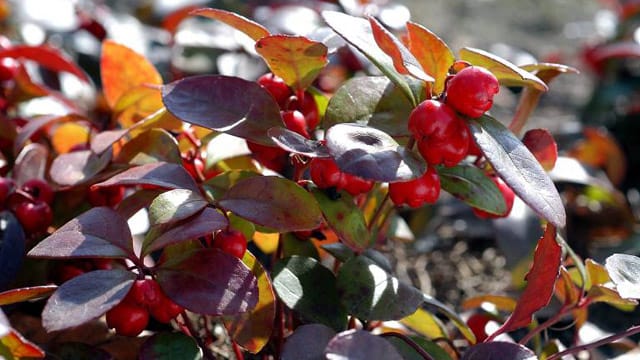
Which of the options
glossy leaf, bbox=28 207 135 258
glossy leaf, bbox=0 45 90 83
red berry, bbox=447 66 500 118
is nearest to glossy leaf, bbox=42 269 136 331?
glossy leaf, bbox=28 207 135 258

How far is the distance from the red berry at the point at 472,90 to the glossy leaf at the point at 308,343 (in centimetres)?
24

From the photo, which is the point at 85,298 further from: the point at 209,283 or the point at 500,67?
the point at 500,67

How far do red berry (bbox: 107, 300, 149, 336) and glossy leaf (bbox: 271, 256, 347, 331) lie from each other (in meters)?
0.14

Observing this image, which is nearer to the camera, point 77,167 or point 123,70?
point 77,167

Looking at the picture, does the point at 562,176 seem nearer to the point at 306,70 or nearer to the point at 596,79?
the point at 306,70

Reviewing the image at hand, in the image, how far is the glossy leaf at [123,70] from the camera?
1146 mm

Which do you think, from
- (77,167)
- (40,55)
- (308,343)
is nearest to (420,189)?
(308,343)

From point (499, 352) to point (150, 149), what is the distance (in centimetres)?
44

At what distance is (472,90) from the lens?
760 mm

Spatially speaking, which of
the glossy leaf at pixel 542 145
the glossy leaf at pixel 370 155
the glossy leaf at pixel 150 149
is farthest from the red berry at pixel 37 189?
the glossy leaf at pixel 542 145

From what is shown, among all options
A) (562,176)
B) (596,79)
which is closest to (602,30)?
(596,79)

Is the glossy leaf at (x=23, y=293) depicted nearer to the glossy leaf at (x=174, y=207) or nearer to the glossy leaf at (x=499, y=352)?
the glossy leaf at (x=174, y=207)

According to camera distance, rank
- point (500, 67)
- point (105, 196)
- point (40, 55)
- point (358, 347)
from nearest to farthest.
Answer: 1. point (358, 347)
2. point (500, 67)
3. point (105, 196)
4. point (40, 55)

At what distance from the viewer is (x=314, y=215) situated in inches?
32.0
